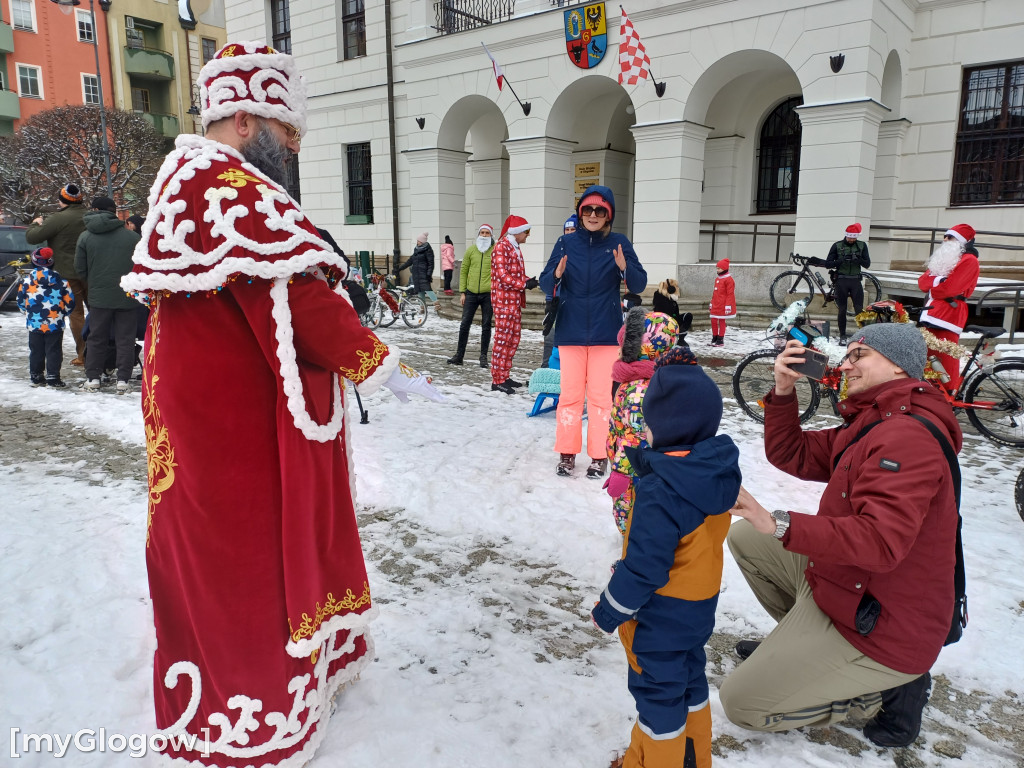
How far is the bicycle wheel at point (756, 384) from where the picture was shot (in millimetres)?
6266

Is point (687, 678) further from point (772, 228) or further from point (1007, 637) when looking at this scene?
point (772, 228)

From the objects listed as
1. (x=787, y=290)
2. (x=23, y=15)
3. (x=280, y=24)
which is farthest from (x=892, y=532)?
(x=23, y=15)

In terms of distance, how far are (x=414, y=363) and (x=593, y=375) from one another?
453 centimetres

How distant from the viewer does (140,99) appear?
3478 cm

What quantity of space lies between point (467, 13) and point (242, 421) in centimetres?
1702

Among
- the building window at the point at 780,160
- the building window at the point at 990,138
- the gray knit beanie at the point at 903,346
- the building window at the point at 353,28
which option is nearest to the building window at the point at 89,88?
the building window at the point at 353,28

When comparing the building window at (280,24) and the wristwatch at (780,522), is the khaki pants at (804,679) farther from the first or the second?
the building window at (280,24)

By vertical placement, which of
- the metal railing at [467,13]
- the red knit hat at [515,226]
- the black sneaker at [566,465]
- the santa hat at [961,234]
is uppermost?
the metal railing at [467,13]

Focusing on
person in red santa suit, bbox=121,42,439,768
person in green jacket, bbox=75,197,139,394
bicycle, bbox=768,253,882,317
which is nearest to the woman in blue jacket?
person in red santa suit, bbox=121,42,439,768

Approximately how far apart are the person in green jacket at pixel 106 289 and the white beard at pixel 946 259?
7753 millimetres

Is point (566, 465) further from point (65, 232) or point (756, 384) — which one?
point (65, 232)

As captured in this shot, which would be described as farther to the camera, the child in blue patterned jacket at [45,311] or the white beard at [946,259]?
the child in blue patterned jacket at [45,311]

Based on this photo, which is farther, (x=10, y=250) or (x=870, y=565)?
(x=10, y=250)

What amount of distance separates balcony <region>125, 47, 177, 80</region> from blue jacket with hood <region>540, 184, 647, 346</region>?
123 feet
